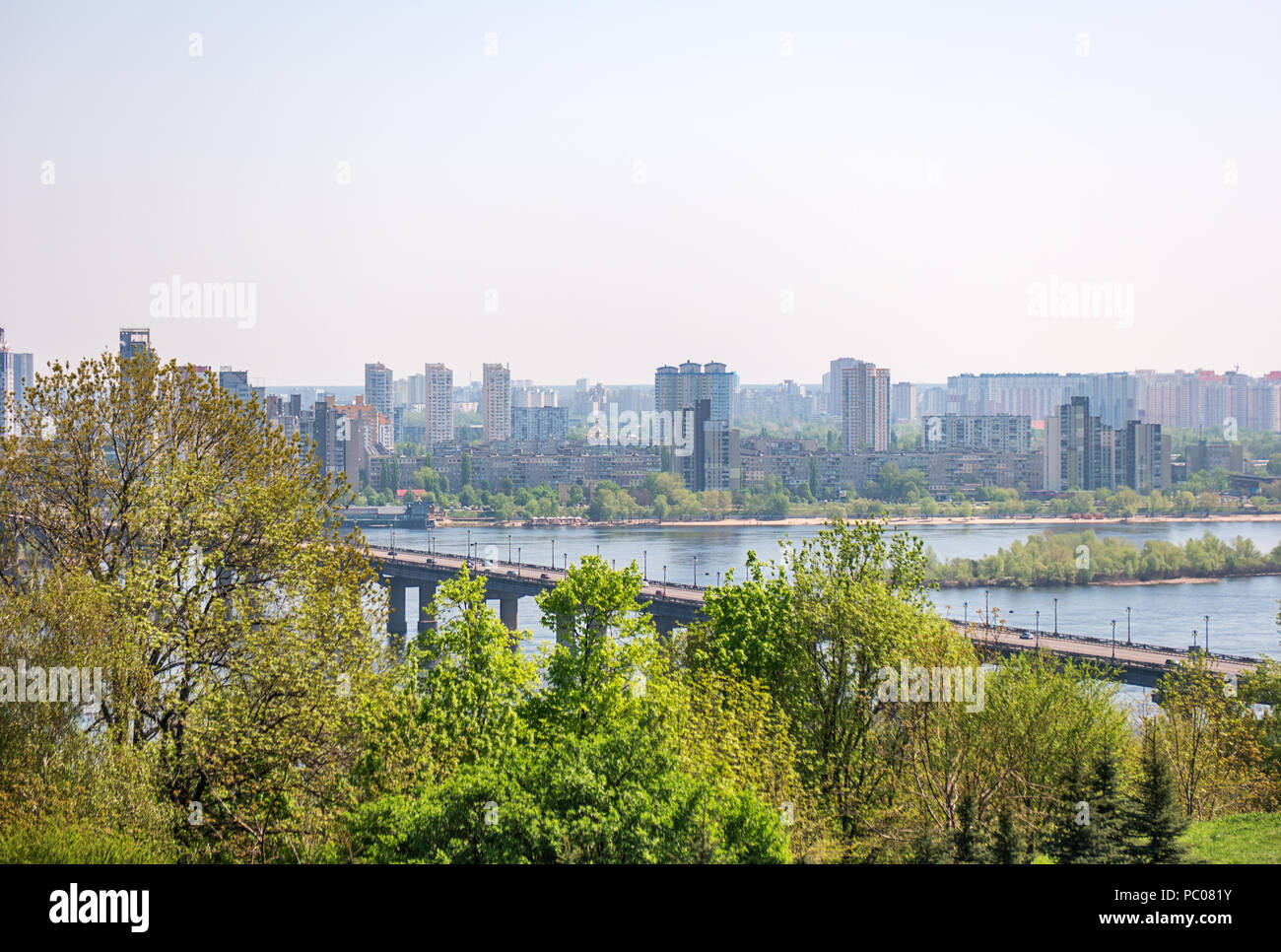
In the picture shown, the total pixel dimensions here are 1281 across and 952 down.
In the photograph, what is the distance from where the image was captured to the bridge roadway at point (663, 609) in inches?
506

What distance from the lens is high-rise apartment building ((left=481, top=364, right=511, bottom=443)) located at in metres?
57.8

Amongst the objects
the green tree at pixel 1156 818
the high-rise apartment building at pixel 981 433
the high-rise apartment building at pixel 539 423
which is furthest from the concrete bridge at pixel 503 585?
the high-rise apartment building at pixel 539 423

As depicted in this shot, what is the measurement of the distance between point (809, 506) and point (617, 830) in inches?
1454

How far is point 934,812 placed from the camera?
432cm

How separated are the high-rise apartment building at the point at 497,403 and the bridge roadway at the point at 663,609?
3436 cm

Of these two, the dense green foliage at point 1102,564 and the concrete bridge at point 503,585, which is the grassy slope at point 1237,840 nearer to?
the concrete bridge at point 503,585

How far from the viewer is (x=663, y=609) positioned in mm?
16891

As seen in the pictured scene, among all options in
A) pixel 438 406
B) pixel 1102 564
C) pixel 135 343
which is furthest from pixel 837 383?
pixel 135 343

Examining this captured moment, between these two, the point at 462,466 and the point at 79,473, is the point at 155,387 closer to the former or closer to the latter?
the point at 79,473

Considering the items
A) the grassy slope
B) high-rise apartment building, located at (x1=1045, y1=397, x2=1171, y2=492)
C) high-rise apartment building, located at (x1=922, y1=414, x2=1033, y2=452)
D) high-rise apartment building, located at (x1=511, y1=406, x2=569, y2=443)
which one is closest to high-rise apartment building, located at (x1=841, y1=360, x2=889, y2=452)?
high-rise apartment building, located at (x1=922, y1=414, x2=1033, y2=452)

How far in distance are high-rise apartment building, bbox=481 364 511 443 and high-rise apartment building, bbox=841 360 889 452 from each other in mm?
15994

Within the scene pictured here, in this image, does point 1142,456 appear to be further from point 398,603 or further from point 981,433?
point 398,603

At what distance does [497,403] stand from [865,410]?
17.4m
